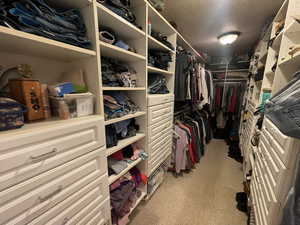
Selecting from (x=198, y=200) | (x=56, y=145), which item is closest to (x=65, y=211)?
(x=56, y=145)

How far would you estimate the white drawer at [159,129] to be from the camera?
1.49m

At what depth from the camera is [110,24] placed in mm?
1037

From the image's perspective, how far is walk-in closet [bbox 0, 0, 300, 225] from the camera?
58 centimetres

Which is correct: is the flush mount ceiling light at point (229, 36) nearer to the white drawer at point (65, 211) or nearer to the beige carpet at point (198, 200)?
the beige carpet at point (198, 200)

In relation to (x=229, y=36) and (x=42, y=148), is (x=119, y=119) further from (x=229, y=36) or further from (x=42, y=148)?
(x=229, y=36)

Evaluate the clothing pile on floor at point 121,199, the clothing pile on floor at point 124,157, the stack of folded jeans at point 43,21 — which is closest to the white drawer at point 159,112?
the clothing pile on floor at point 124,157

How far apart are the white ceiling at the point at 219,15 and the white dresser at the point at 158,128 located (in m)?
1.09

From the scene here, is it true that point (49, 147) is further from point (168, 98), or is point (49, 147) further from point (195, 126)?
point (195, 126)

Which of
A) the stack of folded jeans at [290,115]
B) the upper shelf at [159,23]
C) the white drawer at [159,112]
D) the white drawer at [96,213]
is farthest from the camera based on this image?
the white drawer at [159,112]

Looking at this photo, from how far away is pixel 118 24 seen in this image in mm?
1035

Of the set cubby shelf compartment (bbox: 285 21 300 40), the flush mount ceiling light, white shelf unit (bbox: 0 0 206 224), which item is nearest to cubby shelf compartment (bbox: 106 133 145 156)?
white shelf unit (bbox: 0 0 206 224)

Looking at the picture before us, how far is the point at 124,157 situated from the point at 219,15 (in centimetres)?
213

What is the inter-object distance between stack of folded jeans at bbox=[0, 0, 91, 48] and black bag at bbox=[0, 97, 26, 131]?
309 mm

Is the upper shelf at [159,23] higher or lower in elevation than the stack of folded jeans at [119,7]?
higher
